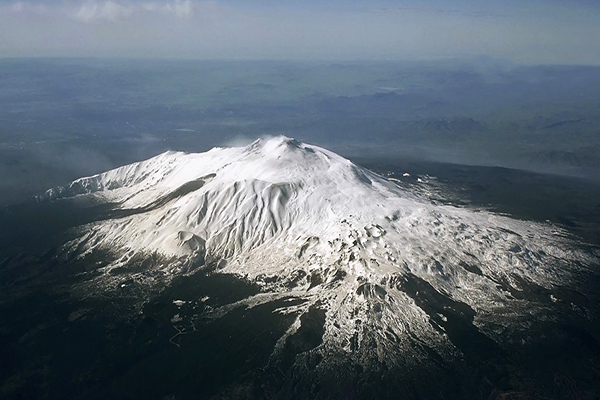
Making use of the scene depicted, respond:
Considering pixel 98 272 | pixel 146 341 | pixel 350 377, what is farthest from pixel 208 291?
pixel 350 377

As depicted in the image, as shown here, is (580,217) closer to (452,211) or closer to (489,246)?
(452,211)

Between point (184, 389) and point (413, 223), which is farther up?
point (413, 223)

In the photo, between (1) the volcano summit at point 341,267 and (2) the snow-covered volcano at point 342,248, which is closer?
(1) the volcano summit at point 341,267

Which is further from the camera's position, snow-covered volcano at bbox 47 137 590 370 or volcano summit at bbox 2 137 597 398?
snow-covered volcano at bbox 47 137 590 370
